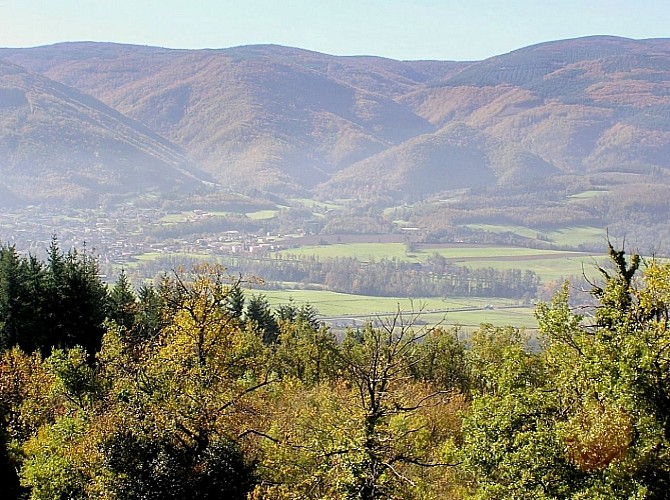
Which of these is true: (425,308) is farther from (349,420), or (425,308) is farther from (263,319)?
(349,420)

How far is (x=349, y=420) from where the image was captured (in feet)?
55.7

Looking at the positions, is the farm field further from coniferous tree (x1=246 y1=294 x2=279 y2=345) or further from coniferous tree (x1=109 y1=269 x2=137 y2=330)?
coniferous tree (x1=109 y1=269 x2=137 y2=330)

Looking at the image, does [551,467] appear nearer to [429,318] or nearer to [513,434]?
[513,434]

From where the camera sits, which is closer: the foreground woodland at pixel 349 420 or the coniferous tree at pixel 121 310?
the foreground woodland at pixel 349 420

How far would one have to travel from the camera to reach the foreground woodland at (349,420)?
50.8 ft

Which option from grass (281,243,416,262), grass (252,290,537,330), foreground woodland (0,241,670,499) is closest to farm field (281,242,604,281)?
grass (281,243,416,262)

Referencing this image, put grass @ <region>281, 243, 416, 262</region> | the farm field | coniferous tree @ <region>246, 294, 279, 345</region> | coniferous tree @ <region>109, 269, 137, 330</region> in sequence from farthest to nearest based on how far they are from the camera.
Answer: grass @ <region>281, 243, 416, 262</region> < the farm field < coniferous tree @ <region>246, 294, 279, 345</region> < coniferous tree @ <region>109, 269, 137, 330</region>

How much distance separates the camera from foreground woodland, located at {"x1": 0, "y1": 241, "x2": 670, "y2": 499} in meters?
15.5

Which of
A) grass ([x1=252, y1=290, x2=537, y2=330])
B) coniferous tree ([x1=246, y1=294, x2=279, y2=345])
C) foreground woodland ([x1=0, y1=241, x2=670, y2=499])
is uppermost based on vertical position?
foreground woodland ([x1=0, y1=241, x2=670, y2=499])

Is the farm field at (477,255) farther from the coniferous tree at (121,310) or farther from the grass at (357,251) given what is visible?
the coniferous tree at (121,310)

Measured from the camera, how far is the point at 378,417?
54.6 ft

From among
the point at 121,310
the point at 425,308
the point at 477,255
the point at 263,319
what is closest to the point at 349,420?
the point at 121,310

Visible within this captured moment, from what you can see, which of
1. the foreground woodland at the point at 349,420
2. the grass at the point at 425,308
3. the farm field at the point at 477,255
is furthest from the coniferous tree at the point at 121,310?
the farm field at the point at 477,255

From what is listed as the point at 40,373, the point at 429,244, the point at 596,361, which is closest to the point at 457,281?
the point at 429,244
